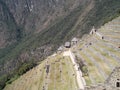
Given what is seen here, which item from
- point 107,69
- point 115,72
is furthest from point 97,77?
point 115,72

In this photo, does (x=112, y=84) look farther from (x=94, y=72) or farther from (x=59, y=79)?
(x=59, y=79)

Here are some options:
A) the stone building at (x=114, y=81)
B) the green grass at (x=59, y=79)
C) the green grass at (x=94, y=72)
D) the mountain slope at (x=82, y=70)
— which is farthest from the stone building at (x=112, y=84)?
the green grass at (x=59, y=79)

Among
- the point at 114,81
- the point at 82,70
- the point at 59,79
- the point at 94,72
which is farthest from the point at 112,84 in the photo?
the point at 59,79

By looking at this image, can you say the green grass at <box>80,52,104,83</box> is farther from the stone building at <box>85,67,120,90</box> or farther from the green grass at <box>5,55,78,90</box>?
the stone building at <box>85,67,120,90</box>

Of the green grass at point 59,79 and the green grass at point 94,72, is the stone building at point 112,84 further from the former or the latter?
the green grass at point 59,79

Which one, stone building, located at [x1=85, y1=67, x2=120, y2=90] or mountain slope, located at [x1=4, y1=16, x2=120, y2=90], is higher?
mountain slope, located at [x1=4, y1=16, x2=120, y2=90]

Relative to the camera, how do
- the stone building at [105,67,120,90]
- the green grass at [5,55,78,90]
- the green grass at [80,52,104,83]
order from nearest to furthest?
the stone building at [105,67,120,90] → the green grass at [80,52,104,83] → the green grass at [5,55,78,90]

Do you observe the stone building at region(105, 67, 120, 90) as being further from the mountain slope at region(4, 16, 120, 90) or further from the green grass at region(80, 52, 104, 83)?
the green grass at region(80, 52, 104, 83)

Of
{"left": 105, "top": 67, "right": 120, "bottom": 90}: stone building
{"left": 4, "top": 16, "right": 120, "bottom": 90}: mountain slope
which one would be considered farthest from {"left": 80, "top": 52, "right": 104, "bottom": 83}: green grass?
{"left": 105, "top": 67, "right": 120, "bottom": 90}: stone building

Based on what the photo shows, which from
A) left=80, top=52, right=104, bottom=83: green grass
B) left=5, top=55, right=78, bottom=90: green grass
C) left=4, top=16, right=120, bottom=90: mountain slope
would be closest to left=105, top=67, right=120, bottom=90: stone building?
left=4, top=16, right=120, bottom=90: mountain slope

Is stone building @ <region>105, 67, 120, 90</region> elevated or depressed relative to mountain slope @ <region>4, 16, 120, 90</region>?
depressed

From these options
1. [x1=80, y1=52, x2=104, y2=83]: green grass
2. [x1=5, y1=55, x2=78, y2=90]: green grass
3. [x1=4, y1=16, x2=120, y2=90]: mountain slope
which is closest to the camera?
[x1=80, y1=52, x2=104, y2=83]: green grass

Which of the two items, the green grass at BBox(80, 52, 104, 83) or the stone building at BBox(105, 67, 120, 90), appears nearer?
the stone building at BBox(105, 67, 120, 90)
